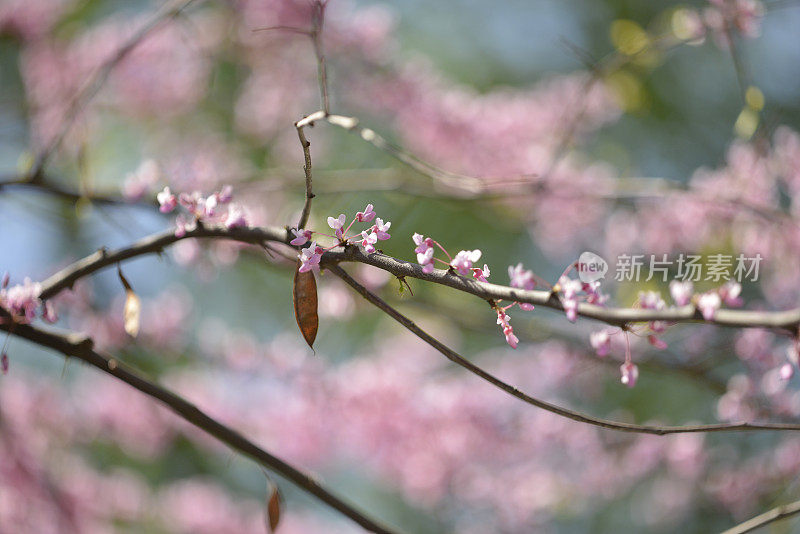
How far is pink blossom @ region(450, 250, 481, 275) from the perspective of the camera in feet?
1.65

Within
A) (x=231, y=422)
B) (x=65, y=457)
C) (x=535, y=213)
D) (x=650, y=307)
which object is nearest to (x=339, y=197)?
(x=535, y=213)

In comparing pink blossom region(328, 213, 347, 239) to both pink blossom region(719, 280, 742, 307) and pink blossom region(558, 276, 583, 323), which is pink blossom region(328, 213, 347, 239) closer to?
pink blossom region(558, 276, 583, 323)

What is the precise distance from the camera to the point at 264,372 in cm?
197

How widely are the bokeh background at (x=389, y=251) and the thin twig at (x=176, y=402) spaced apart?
317 mm

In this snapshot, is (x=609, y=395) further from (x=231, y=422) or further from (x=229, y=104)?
(x=229, y=104)

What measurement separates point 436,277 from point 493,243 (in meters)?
2.89

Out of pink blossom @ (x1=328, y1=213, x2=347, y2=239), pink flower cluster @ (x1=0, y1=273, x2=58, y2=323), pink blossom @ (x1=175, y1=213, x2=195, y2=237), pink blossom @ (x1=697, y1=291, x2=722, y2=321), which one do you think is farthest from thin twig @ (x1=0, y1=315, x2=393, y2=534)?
pink blossom @ (x1=697, y1=291, x2=722, y2=321)

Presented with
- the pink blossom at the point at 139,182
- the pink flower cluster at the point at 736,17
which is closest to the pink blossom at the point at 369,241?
the pink blossom at the point at 139,182

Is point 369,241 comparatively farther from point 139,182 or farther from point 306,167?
point 139,182

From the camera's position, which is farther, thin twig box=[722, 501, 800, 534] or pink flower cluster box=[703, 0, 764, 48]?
pink flower cluster box=[703, 0, 764, 48]

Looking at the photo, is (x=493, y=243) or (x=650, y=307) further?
(x=493, y=243)

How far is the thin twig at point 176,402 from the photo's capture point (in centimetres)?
64

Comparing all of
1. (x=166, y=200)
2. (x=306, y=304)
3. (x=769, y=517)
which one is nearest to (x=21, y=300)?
(x=166, y=200)

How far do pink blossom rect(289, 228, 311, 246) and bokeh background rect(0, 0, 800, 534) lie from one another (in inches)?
15.5
